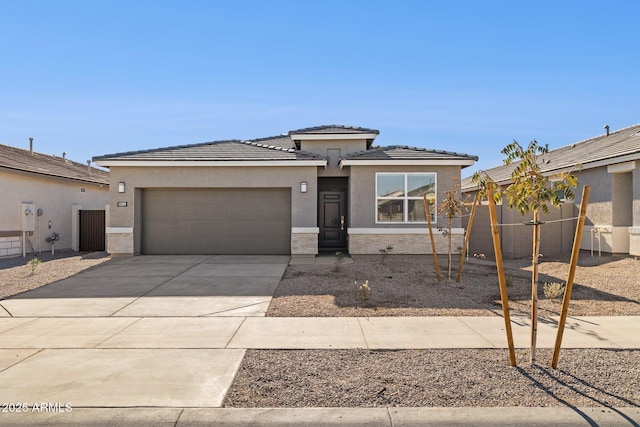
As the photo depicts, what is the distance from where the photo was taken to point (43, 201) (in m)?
17.8

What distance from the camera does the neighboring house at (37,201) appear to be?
1588 centimetres

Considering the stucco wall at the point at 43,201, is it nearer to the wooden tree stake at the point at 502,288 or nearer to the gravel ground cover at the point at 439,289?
the gravel ground cover at the point at 439,289

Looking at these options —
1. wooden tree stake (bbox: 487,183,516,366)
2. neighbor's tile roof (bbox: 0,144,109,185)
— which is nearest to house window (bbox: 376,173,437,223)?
wooden tree stake (bbox: 487,183,516,366)

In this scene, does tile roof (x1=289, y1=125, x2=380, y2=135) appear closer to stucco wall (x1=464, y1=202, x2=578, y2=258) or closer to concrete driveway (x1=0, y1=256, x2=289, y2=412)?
stucco wall (x1=464, y1=202, x2=578, y2=258)

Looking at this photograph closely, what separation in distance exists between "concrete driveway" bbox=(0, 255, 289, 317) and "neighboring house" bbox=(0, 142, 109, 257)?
19.7ft

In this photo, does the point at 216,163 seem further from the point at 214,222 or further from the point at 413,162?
the point at 413,162

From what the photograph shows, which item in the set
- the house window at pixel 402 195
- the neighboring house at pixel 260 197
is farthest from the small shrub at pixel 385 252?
the house window at pixel 402 195

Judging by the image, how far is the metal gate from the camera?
60.8 feet

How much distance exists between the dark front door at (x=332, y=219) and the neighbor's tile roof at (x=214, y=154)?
2.26 meters

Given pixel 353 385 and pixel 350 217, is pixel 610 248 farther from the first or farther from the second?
pixel 353 385

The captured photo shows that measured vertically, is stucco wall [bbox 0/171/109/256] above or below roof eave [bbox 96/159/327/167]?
below

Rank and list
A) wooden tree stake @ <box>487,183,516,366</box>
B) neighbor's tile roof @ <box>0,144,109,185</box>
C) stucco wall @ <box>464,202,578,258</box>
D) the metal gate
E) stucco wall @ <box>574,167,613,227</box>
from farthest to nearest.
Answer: the metal gate → neighbor's tile roof @ <box>0,144,109,185</box> → stucco wall @ <box>464,202,578,258</box> → stucco wall @ <box>574,167,613,227</box> → wooden tree stake @ <box>487,183,516,366</box>

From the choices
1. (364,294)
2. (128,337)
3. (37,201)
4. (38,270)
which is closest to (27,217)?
(37,201)

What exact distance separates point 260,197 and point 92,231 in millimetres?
8870
